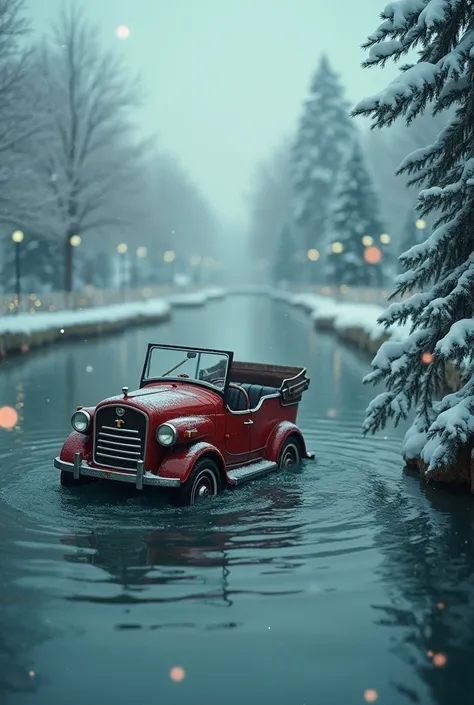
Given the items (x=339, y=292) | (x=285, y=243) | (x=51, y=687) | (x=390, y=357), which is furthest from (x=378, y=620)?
(x=285, y=243)

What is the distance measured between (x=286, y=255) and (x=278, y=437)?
83.9 metres

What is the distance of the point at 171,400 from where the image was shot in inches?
385

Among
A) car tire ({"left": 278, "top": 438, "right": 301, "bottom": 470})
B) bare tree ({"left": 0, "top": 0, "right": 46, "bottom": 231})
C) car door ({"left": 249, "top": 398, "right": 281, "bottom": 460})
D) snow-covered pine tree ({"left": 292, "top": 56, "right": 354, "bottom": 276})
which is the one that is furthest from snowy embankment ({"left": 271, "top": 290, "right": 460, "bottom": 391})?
snow-covered pine tree ({"left": 292, "top": 56, "right": 354, "bottom": 276})

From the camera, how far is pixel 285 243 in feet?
311

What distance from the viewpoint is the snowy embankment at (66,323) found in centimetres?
2923

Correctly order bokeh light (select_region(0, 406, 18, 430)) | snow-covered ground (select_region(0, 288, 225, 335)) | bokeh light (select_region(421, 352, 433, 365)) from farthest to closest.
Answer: snow-covered ground (select_region(0, 288, 225, 335))
bokeh light (select_region(0, 406, 18, 430))
bokeh light (select_region(421, 352, 433, 365))

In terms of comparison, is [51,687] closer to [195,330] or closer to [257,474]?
[257,474]

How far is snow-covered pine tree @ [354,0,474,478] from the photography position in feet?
32.6

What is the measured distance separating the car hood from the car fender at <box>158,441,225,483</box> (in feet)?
1.35

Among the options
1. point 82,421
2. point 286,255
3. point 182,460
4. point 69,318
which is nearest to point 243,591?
point 182,460

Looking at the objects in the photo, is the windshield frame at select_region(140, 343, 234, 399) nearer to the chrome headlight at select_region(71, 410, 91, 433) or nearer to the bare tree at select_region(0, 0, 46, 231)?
the chrome headlight at select_region(71, 410, 91, 433)

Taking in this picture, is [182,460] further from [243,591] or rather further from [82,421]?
[243,591]

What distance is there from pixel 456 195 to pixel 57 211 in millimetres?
27115

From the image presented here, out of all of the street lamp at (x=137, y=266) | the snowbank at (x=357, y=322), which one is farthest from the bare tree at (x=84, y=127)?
the street lamp at (x=137, y=266)
